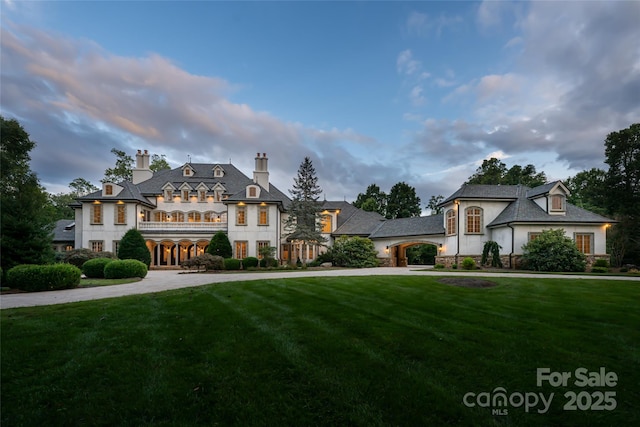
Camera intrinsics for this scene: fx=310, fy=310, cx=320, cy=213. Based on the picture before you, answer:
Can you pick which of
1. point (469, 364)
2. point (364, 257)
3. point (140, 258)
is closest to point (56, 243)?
point (140, 258)

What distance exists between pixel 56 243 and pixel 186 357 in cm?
3489

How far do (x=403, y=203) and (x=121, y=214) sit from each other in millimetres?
37229

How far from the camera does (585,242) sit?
2330 centimetres

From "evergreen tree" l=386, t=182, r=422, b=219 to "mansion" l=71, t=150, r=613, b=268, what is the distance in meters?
15.1

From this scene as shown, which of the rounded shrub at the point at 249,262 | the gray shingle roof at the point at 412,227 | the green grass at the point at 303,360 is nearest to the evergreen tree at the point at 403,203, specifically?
the gray shingle roof at the point at 412,227

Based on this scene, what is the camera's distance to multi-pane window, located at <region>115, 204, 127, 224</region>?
28.3 meters

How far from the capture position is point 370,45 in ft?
57.6

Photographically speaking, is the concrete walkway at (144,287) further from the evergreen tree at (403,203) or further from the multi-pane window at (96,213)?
the evergreen tree at (403,203)

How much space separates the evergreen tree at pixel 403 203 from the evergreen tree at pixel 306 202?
22659mm

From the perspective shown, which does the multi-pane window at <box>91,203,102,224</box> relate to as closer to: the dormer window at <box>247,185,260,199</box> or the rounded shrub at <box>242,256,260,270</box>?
the dormer window at <box>247,185,260,199</box>

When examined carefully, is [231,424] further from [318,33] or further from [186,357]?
[318,33]

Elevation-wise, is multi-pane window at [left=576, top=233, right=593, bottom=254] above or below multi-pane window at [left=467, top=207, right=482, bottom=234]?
below

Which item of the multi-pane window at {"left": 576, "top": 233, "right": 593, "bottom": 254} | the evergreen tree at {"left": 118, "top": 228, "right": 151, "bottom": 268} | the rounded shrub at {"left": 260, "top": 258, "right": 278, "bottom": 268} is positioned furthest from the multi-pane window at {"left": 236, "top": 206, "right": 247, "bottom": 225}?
the multi-pane window at {"left": 576, "top": 233, "right": 593, "bottom": 254}

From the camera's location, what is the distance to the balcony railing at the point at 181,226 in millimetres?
29391
